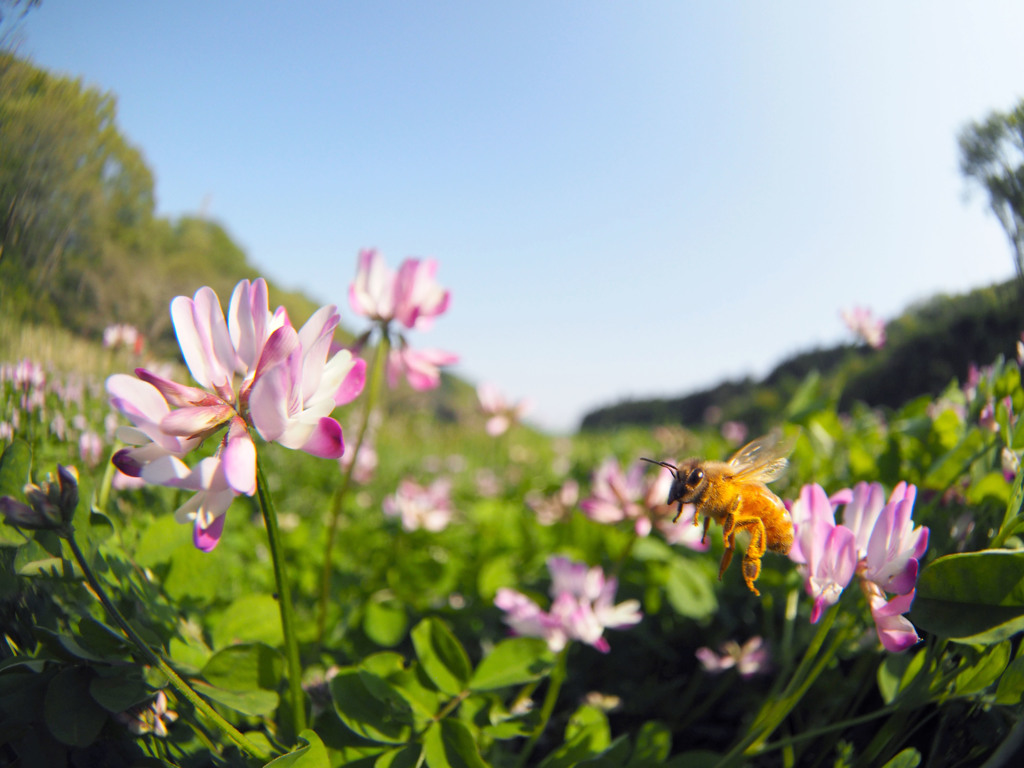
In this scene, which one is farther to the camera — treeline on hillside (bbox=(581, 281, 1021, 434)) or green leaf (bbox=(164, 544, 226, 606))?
treeline on hillside (bbox=(581, 281, 1021, 434))

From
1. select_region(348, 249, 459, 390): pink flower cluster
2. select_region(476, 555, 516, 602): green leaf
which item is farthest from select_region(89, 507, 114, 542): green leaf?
select_region(476, 555, 516, 602): green leaf

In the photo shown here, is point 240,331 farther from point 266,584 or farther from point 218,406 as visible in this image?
point 266,584

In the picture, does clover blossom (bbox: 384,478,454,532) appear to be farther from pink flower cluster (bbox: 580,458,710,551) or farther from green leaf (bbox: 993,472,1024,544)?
green leaf (bbox: 993,472,1024,544)

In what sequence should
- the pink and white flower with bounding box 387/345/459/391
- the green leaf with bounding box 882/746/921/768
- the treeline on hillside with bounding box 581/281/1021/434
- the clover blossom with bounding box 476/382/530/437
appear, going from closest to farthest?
the green leaf with bounding box 882/746/921/768 < the treeline on hillside with bounding box 581/281/1021/434 < the pink and white flower with bounding box 387/345/459/391 < the clover blossom with bounding box 476/382/530/437

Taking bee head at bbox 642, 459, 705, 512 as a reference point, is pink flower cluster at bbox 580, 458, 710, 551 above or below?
below

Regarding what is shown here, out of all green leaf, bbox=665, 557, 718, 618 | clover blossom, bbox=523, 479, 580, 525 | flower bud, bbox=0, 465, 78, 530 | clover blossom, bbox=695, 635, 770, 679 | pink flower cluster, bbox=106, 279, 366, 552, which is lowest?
clover blossom, bbox=695, 635, 770, 679

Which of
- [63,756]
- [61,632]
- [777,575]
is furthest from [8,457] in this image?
[777,575]

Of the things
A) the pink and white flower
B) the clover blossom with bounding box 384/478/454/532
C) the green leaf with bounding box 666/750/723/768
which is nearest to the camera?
the green leaf with bounding box 666/750/723/768
